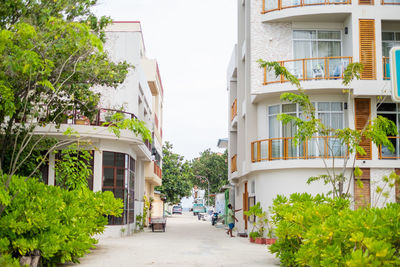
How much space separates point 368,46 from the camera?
70.8 feet

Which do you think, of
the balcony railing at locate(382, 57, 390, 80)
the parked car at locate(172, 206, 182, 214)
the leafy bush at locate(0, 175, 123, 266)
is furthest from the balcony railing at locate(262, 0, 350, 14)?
the parked car at locate(172, 206, 182, 214)

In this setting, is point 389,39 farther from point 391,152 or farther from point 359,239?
point 359,239

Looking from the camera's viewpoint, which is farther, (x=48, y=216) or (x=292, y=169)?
(x=292, y=169)

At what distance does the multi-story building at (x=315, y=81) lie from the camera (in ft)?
70.3

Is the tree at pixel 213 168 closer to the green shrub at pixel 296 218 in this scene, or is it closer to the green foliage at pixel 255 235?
the green foliage at pixel 255 235

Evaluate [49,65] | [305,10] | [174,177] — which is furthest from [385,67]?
[174,177]

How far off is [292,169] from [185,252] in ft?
22.3

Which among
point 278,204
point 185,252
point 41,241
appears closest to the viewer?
point 41,241

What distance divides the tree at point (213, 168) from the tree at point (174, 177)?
10.4m

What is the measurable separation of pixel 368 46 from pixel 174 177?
137ft

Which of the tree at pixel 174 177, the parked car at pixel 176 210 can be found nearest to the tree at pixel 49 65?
the tree at pixel 174 177

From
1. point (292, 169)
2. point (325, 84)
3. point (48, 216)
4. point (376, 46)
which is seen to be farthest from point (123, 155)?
point (48, 216)

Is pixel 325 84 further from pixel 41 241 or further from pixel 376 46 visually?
pixel 41 241

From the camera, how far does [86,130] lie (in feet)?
72.4
